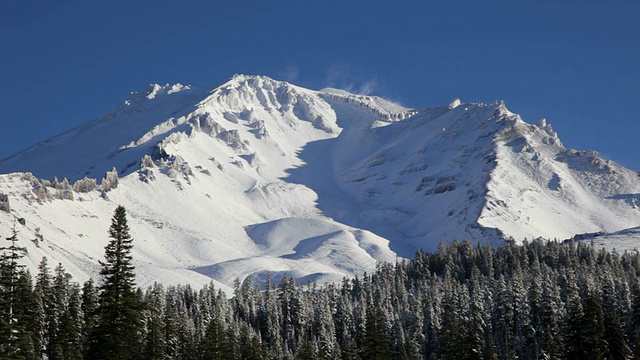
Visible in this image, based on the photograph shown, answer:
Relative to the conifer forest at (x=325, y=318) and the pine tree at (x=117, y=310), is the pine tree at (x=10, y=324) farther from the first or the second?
the pine tree at (x=117, y=310)

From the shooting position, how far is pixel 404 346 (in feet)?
399

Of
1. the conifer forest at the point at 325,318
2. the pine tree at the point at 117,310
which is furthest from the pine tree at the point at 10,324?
the pine tree at the point at 117,310

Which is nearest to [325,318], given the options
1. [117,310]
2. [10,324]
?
[117,310]

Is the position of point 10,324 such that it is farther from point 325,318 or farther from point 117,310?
point 325,318

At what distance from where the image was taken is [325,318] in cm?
14450

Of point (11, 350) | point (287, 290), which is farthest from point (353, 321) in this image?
point (11, 350)

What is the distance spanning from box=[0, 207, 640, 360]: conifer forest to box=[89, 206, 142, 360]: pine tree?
0.06m

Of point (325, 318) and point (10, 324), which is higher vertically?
point (325, 318)

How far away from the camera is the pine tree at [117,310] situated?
43.4 m

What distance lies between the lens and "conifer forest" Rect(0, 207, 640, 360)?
44.6 meters

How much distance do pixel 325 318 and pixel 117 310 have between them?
10361cm

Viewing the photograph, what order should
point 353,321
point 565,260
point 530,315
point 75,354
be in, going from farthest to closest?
point 565,260, point 353,321, point 530,315, point 75,354

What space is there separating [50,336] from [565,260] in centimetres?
15022

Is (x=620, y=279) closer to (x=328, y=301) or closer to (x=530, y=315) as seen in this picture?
(x=530, y=315)
